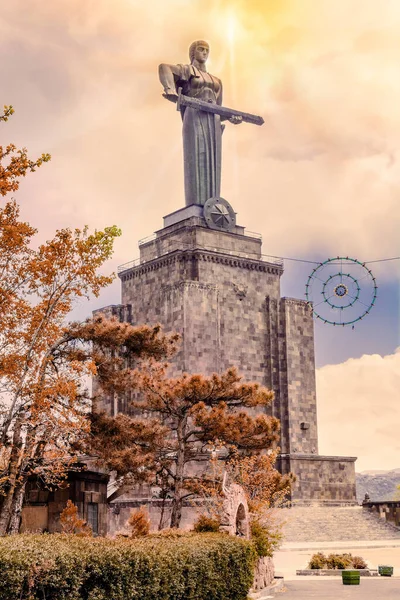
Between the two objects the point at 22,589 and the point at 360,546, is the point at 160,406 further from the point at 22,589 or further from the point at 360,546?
the point at 22,589

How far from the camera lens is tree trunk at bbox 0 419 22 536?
81.2 feet

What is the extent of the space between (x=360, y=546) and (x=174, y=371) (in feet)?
57.9

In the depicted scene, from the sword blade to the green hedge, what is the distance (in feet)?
144

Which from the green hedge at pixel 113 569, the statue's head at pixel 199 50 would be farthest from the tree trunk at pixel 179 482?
the statue's head at pixel 199 50

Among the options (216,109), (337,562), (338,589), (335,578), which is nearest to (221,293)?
(216,109)

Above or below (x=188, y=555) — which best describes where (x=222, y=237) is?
above

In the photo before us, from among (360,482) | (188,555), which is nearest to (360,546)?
(188,555)

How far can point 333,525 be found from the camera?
4869cm

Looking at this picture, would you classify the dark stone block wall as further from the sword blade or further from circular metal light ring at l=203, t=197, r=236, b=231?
the sword blade

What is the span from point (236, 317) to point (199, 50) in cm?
1886

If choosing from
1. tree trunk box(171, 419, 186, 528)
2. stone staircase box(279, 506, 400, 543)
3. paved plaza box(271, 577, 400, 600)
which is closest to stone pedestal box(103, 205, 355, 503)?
stone staircase box(279, 506, 400, 543)

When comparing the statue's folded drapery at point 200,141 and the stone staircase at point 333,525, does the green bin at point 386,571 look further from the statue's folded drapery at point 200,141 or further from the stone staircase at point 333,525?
the statue's folded drapery at point 200,141

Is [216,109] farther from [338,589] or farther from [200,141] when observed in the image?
[338,589]

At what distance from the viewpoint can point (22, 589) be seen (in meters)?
13.4
